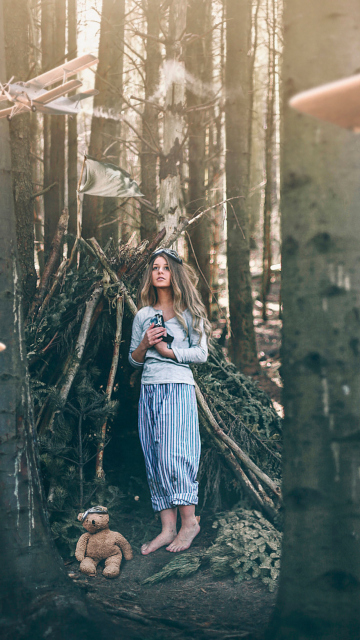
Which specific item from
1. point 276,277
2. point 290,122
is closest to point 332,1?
point 290,122

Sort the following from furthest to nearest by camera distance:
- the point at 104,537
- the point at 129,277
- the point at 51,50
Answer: the point at 51,50
the point at 129,277
the point at 104,537

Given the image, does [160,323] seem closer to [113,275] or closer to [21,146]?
[113,275]

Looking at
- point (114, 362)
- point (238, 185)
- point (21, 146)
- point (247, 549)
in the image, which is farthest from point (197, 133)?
point (247, 549)

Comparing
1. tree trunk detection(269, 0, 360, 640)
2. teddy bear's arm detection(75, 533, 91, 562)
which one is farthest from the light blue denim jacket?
tree trunk detection(269, 0, 360, 640)

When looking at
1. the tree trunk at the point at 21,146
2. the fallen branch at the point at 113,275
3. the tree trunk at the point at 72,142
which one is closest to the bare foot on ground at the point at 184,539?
the fallen branch at the point at 113,275

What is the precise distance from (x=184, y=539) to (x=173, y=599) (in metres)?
0.57

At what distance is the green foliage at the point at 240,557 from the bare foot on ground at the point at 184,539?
0.09 m

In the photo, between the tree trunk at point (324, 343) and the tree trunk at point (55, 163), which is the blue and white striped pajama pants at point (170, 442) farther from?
the tree trunk at point (55, 163)

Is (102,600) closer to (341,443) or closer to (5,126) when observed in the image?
(341,443)

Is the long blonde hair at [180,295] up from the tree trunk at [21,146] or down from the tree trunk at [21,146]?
down

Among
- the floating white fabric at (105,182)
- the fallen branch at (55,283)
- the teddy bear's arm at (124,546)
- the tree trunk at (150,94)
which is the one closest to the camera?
the teddy bear's arm at (124,546)

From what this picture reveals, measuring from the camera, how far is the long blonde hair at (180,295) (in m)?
4.12

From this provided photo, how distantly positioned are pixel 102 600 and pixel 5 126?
2791mm

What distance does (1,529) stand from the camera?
9.11 ft
